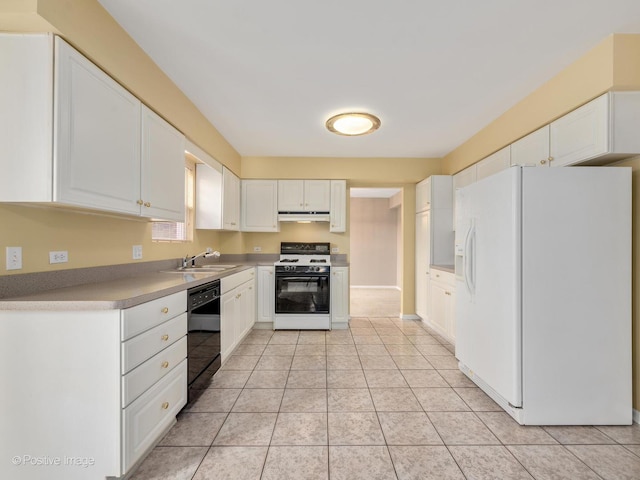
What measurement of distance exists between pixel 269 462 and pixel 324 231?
3.35m

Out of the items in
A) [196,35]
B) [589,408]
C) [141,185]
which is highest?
[196,35]

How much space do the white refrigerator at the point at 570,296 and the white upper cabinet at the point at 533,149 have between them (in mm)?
482

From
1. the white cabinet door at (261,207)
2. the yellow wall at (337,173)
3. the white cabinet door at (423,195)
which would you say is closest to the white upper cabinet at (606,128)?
the white cabinet door at (423,195)

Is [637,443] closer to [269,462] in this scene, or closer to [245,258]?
[269,462]

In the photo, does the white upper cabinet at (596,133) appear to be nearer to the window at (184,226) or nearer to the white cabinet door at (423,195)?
the white cabinet door at (423,195)

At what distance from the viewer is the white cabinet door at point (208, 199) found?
3.56 metres

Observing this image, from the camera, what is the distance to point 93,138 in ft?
5.16

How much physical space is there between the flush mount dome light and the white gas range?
180 cm

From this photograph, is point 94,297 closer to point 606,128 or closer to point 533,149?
point 606,128

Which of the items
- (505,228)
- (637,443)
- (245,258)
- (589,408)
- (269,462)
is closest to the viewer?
(269,462)

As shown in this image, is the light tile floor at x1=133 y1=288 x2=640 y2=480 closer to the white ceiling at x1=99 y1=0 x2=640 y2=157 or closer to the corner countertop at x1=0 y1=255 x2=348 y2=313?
the corner countertop at x1=0 y1=255 x2=348 y2=313

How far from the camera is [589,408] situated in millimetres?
1980

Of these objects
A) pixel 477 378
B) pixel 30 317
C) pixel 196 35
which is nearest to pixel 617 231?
pixel 477 378

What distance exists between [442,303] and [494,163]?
5.80 feet
